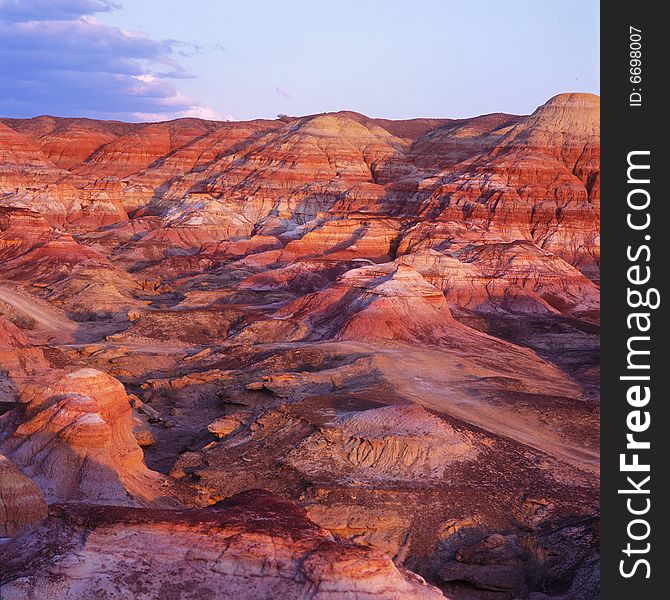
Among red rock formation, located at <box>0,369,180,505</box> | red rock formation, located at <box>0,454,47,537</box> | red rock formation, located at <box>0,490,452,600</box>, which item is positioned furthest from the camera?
red rock formation, located at <box>0,369,180,505</box>

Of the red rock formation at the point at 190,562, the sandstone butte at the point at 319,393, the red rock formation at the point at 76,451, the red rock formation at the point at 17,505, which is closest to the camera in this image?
the red rock formation at the point at 190,562

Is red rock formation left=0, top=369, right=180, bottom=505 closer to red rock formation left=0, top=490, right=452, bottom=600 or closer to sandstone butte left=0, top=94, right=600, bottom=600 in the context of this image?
sandstone butte left=0, top=94, right=600, bottom=600

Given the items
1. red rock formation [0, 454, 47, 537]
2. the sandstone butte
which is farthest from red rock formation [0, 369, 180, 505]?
red rock formation [0, 454, 47, 537]

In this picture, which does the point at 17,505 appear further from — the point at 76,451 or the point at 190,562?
the point at 76,451

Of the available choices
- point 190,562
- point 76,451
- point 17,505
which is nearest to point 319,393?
point 76,451

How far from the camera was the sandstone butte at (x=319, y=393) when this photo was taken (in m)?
14.0

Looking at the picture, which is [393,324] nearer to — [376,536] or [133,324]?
[133,324]

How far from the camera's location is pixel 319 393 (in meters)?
33.7

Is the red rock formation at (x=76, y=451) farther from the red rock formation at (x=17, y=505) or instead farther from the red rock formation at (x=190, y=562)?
the red rock formation at (x=190, y=562)

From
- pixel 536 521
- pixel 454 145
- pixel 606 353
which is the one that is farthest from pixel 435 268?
pixel 454 145

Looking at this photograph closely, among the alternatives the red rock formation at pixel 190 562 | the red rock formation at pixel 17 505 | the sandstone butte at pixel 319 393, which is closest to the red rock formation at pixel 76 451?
the sandstone butte at pixel 319 393

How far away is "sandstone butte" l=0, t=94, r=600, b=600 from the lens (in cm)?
1402

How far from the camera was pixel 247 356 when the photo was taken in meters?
41.2

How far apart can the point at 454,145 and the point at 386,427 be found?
103 meters
